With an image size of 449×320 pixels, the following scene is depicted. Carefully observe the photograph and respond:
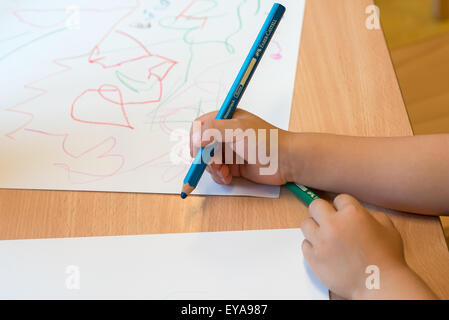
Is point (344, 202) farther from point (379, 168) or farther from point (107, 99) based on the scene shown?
point (107, 99)

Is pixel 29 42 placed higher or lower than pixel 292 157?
higher

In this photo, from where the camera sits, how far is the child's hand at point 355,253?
1.28 feet

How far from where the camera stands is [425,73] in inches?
38.9

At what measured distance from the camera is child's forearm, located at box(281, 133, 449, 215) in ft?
1.48

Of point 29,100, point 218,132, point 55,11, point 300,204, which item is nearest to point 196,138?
point 218,132

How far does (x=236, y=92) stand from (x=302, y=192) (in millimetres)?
129

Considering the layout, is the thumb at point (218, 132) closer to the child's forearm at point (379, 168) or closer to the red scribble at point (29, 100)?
the child's forearm at point (379, 168)

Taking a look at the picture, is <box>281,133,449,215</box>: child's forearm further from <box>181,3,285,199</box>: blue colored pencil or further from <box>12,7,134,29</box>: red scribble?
<box>12,7,134,29</box>: red scribble

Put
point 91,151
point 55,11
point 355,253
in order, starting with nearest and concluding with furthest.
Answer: point 355,253 < point 91,151 < point 55,11

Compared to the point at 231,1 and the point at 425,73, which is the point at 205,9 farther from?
the point at 425,73

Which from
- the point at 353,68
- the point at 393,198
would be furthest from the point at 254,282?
the point at 353,68

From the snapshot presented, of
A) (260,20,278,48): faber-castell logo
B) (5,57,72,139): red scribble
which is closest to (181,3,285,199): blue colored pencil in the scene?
(260,20,278,48): faber-castell logo

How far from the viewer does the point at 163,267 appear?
0.43 meters

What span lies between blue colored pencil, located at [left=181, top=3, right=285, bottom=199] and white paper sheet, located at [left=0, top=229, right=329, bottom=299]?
6cm
